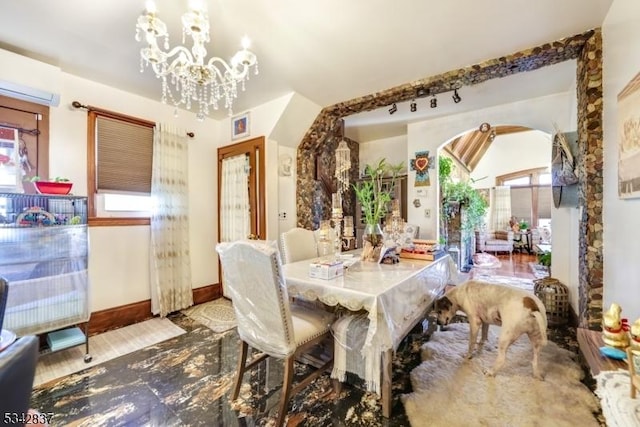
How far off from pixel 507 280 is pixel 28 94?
6.80 metres

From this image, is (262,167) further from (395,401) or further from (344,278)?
(395,401)

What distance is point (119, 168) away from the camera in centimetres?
304

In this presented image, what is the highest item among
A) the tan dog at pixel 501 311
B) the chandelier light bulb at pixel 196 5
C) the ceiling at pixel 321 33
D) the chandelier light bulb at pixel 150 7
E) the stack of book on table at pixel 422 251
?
the ceiling at pixel 321 33

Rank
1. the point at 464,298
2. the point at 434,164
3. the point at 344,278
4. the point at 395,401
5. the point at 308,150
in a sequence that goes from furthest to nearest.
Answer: the point at 434,164 < the point at 308,150 < the point at 464,298 < the point at 344,278 < the point at 395,401

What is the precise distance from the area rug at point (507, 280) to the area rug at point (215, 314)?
4.19 metres

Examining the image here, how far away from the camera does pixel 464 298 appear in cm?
213

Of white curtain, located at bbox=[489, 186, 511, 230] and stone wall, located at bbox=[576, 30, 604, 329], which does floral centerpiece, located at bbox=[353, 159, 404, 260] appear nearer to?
stone wall, located at bbox=[576, 30, 604, 329]

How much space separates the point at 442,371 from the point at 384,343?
0.86m

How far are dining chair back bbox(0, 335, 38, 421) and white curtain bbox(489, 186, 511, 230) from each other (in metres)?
10.5

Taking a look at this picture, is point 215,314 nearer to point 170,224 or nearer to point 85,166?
point 170,224

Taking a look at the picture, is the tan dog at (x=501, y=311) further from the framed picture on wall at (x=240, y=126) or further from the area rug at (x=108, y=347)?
the framed picture on wall at (x=240, y=126)

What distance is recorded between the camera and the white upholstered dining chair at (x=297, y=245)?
8.53 ft

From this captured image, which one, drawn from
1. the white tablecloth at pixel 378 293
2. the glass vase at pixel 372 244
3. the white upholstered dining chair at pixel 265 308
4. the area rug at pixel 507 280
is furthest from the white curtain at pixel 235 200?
the area rug at pixel 507 280

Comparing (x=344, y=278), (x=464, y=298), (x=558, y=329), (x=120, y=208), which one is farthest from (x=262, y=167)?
(x=558, y=329)
